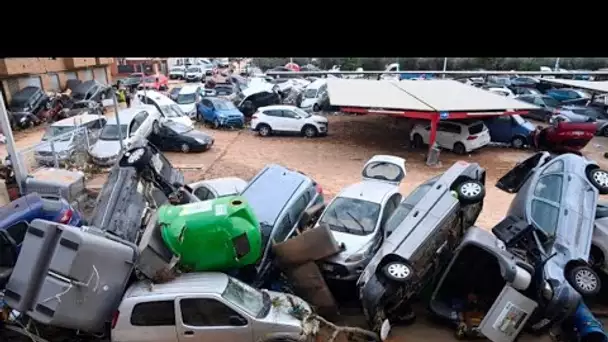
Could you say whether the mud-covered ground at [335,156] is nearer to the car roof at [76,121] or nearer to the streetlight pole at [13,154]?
the streetlight pole at [13,154]

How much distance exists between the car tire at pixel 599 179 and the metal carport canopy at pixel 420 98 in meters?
8.51

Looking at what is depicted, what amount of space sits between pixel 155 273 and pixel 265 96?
60.9 ft

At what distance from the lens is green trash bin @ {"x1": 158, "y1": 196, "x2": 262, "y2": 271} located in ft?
20.6

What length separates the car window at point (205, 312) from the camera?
18.8 feet

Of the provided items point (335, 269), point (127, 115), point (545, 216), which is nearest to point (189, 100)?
point (127, 115)

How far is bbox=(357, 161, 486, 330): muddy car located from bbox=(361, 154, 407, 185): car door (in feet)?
5.68

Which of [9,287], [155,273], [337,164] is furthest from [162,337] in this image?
[337,164]

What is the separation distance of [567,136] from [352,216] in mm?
12462

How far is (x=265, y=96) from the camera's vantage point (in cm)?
2388

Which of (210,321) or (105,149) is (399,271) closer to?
(210,321)

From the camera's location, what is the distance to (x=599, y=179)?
7770 millimetres

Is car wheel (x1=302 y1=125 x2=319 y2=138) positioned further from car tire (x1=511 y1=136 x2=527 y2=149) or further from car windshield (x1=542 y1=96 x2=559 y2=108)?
car windshield (x1=542 y1=96 x2=559 y2=108)

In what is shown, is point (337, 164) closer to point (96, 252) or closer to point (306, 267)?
point (306, 267)
